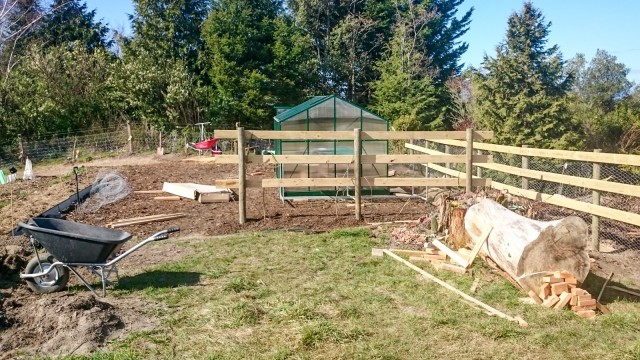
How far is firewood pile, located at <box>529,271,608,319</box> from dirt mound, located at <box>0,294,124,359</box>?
12.8 feet

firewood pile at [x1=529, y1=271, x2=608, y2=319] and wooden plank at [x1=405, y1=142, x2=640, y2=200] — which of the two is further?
wooden plank at [x1=405, y1=142, x2=640, y2=200]

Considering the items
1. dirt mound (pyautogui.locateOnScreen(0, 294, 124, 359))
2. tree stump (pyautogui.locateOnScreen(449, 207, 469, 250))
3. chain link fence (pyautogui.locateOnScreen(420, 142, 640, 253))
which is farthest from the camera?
chain link fence (pyautogui.locateOnScreen(420, 142, 640, 253))

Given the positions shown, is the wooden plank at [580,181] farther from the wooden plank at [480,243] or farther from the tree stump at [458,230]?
the wooden plank at [480,243]

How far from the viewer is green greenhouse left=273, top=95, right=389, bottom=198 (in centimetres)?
1152

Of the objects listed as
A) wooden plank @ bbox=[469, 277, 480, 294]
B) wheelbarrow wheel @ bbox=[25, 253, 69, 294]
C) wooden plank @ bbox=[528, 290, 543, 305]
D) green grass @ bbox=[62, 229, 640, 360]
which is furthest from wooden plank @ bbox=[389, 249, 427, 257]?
wheelbarrow wheel @ bbox=[25, 253, 69, 294]

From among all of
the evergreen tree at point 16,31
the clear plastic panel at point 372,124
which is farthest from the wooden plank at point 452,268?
the evergreen tree at point 16,31

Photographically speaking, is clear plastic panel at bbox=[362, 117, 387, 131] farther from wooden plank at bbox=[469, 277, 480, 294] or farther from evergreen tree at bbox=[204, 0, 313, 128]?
evergreen tree at bbox=[204, 0, 313, 128]

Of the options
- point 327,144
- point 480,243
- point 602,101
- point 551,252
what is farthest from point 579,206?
point 602,101

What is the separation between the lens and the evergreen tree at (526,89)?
67.9 feet

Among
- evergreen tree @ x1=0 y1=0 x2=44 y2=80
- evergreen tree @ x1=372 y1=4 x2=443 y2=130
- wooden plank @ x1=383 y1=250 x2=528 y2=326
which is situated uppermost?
evergreen tree @ x1=0 y1=0 x2=44 y2=80

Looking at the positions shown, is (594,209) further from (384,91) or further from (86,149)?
(384,91)

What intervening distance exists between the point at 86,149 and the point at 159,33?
8081 millimetres

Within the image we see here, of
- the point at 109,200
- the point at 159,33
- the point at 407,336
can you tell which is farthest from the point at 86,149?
the point at 407,336

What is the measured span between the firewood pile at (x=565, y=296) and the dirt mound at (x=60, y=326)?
3.91 metres
